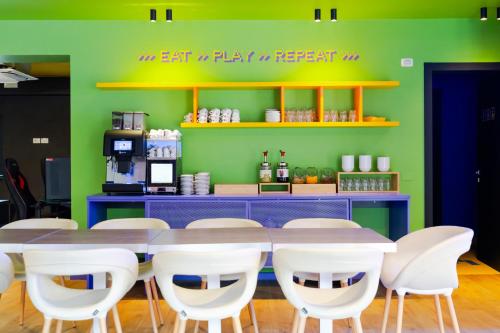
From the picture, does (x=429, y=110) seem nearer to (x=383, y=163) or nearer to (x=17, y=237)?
(x=383, y=163)

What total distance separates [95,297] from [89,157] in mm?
2795

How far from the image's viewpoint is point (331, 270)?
2.29 meters

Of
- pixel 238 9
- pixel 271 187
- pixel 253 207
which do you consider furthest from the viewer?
pixel 271 187

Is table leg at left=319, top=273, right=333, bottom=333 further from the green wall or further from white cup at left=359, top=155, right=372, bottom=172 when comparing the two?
the green wall

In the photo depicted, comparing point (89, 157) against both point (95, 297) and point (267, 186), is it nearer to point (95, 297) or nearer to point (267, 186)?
point (267, 186)

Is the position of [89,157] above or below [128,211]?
above

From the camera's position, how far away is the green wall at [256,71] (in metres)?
5.08

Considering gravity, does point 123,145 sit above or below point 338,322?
above

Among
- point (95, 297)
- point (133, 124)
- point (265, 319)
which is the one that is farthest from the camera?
point (133, 124)

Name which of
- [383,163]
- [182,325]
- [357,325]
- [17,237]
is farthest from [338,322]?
[17,237]

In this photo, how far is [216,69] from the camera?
16.7ft

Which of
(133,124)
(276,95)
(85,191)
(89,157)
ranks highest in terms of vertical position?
(276,95)

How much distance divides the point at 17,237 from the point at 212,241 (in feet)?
4.01

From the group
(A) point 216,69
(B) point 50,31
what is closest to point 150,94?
(A) point 216,69
